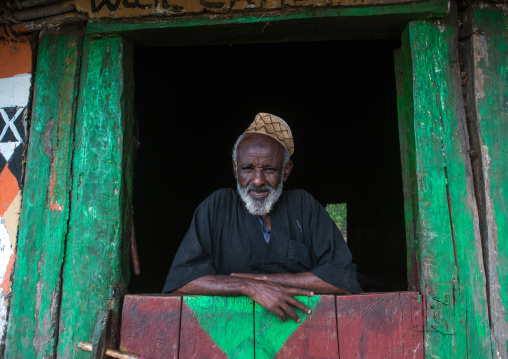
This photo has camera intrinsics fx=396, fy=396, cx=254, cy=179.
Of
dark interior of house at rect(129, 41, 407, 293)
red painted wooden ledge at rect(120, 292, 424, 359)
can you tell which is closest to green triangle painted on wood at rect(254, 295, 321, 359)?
red painted wooden ledge at rect(120, 292, 424, 359)

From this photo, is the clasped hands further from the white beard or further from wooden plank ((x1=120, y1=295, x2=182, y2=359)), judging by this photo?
the white beard

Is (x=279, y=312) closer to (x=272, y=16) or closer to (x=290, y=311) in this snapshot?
(x=290, y=311)

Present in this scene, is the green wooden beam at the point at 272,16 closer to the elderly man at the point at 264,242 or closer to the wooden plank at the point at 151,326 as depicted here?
the elderly man at the point at 264,242

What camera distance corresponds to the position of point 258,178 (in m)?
2.39

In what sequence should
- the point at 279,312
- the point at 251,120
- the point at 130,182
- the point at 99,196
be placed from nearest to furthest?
the point at 279,312 < the point at 99,196 < the point at 130,182 < the point at 251,120

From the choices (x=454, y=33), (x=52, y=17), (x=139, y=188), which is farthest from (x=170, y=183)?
(x=454, y=33)

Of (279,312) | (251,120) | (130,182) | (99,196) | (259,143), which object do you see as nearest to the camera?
(279,312)

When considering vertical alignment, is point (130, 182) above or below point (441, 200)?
above

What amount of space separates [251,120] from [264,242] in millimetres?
3657

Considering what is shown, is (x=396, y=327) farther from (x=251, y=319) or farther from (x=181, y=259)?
(x=181, y=259)

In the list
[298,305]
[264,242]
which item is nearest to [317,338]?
[298,305]

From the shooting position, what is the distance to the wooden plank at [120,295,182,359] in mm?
1801

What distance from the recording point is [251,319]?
1.81 meters

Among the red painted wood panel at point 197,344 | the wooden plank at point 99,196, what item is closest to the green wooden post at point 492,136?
the red painted wood panel at point 197,344
